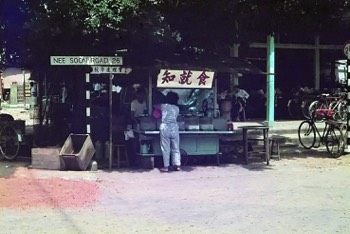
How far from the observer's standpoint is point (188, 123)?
12109 mm

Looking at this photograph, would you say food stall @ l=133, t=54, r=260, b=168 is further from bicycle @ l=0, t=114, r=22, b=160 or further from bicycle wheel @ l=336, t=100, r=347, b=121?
bicycle wheel @ l=336, t=100, r=347, b=121

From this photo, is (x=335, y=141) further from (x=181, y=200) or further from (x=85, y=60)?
(x=85, y=60)

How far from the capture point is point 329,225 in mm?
6914

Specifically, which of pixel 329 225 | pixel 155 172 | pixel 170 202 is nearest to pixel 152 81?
pixel 155 172

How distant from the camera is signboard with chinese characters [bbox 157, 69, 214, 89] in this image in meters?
11.8

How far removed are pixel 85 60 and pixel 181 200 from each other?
14.3 ft

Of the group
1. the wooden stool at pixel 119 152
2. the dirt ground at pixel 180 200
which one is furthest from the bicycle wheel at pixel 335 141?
the wooden stool at pixel 119 152

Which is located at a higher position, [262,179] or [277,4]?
[277,4]

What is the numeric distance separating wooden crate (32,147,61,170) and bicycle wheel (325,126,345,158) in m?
7.41

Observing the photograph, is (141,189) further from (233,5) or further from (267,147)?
(233,5)

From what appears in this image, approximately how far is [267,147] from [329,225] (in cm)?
566

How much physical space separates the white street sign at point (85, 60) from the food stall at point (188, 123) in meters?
1.11

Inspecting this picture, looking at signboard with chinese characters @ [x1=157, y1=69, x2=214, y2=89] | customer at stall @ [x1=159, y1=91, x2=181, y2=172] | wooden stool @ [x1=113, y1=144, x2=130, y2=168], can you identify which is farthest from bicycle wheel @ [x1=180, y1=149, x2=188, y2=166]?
signboard with chinese characters @ [x1=157, y1=69, x2=214, y2=89]

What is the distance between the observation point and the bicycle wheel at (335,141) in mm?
13789
